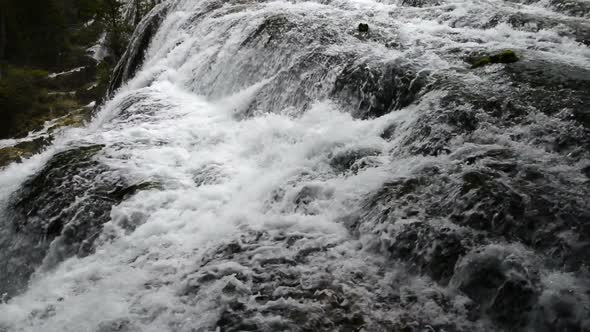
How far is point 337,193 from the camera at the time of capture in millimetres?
5355

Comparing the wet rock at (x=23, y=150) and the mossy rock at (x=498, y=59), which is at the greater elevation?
the mossy rock at (x=498, y=59)

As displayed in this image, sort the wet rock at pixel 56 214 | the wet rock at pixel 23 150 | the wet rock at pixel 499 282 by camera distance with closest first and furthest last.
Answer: the wet rock at pixel 499 282 < the wet rock at pixel 56 214 < the wet rock at pixel 23 150

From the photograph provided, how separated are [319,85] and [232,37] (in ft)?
12.3

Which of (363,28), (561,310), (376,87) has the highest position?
(363,28)

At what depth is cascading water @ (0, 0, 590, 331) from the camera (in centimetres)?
382

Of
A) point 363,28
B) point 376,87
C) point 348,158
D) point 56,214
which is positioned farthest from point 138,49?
point 348,158

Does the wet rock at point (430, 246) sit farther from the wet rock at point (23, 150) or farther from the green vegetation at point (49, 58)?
the green vegetation at point (49, 58)

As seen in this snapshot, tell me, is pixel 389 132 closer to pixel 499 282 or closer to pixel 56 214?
pixel 499 282

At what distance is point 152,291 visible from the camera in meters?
4.36

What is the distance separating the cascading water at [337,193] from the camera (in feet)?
12.5

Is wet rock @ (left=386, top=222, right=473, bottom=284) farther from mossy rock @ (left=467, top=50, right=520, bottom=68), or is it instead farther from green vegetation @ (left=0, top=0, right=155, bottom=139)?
green vegetation @ (left=0, top=0, right=155, bottom=139)

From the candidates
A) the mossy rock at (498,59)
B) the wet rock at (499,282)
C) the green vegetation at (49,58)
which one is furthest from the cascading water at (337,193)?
the green vegetation at (49,58)

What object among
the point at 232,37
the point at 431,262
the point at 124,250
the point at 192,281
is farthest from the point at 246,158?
the point at 232,37

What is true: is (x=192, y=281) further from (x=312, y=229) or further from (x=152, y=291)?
(x=312, y=229)
